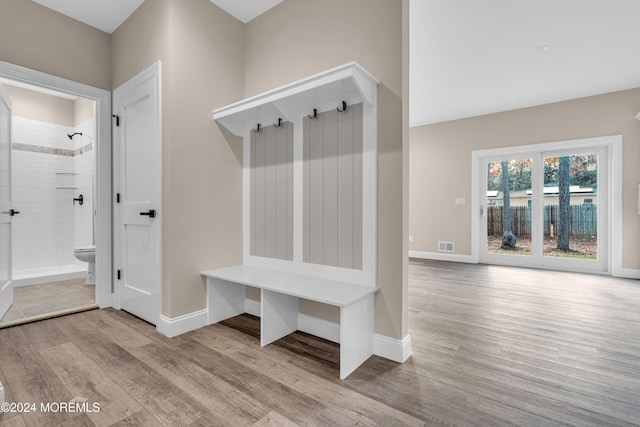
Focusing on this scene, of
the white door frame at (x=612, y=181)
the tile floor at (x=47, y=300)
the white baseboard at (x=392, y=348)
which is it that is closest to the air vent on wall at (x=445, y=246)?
the white door frame at (x=612, y=181)

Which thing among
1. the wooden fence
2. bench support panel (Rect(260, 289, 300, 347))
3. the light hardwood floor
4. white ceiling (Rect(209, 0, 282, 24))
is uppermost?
white ceiling (Rect(209, 0, 282, 24))

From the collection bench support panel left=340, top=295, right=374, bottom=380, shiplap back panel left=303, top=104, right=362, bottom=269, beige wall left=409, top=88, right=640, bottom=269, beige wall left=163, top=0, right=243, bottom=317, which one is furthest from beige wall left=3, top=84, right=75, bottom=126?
beige wall left=409, top=88, right=640, bottom=269

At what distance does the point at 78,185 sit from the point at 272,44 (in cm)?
391

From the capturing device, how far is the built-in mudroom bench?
6.31 ft

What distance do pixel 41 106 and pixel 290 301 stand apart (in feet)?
15.6

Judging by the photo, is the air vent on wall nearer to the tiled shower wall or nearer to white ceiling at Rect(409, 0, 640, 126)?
white ceiling at Rect(409, 0, 640, 126)

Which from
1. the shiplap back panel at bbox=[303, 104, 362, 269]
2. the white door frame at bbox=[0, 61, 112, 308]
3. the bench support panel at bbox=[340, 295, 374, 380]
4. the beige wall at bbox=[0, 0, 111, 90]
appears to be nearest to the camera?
the bench support panel at bbox=[340, 295, 374, 380]

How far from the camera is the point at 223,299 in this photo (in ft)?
8.58

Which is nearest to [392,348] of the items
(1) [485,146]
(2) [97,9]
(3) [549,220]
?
(2) [97,9]

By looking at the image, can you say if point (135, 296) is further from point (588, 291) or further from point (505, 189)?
point (505, 189)

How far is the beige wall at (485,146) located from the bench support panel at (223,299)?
4.34 meters

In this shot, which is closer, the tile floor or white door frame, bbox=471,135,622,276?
the tile floor

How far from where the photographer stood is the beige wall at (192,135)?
7.60 ft

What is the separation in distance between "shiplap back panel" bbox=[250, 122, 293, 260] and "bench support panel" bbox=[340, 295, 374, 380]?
82 centimetres
